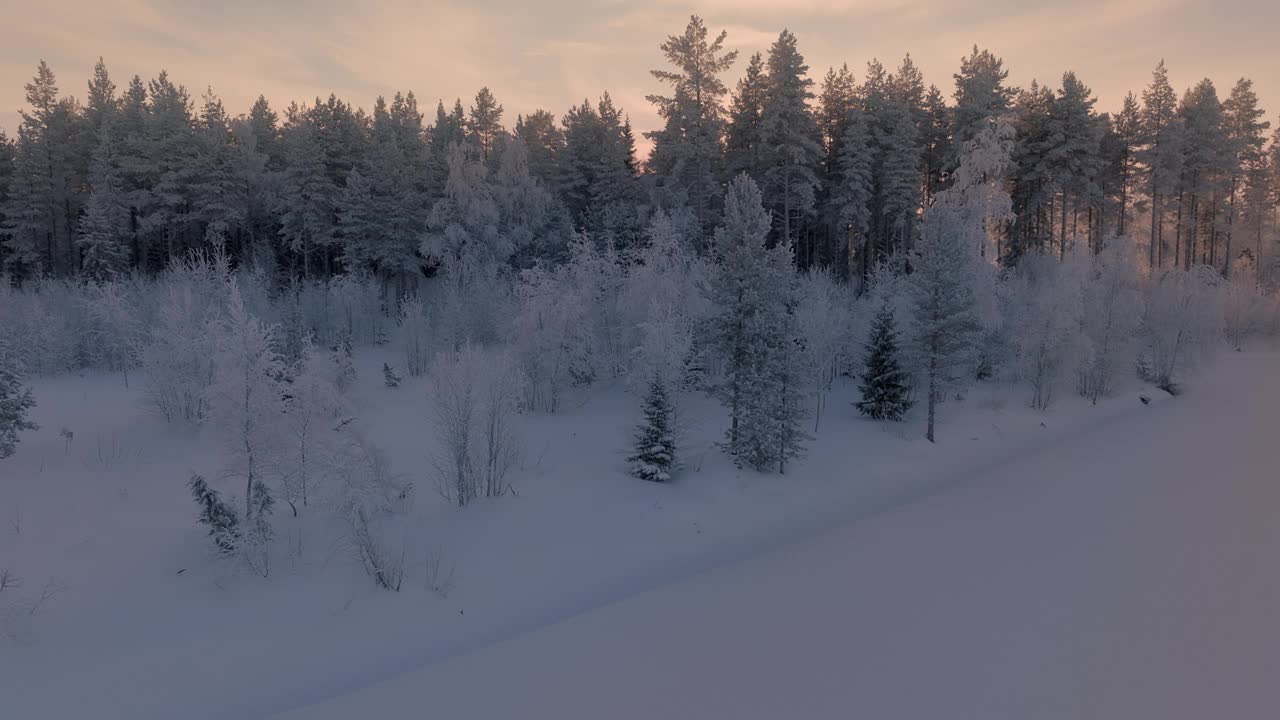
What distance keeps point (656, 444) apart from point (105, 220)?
123 feet

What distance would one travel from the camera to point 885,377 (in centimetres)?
2781

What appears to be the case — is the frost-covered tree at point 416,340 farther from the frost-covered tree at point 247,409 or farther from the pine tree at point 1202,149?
the pine tree at point 1202,149

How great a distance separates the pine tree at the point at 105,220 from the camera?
38531mm

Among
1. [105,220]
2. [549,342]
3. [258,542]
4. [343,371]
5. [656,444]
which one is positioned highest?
[105,220]

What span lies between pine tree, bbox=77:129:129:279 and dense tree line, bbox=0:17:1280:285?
123 millimetres

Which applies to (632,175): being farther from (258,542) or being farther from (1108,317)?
(258,542)

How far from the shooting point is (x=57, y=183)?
44.4m

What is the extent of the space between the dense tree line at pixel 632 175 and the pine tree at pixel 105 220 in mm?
123

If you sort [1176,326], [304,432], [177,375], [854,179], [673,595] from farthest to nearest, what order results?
[854,179] < [1176,326] < [177,375] < [304,432] < [673,595]

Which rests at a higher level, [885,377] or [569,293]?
[569,293]

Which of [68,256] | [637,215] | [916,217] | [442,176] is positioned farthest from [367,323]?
[916,217]

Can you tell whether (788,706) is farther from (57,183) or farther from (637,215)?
(57,183)

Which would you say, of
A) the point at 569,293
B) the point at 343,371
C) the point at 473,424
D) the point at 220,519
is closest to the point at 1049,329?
the point at 569,293

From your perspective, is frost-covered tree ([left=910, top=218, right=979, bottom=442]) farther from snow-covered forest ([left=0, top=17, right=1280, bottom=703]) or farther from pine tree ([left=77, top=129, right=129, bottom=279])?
pine tree ([left=77, top=129, right=129, bottom=279])
